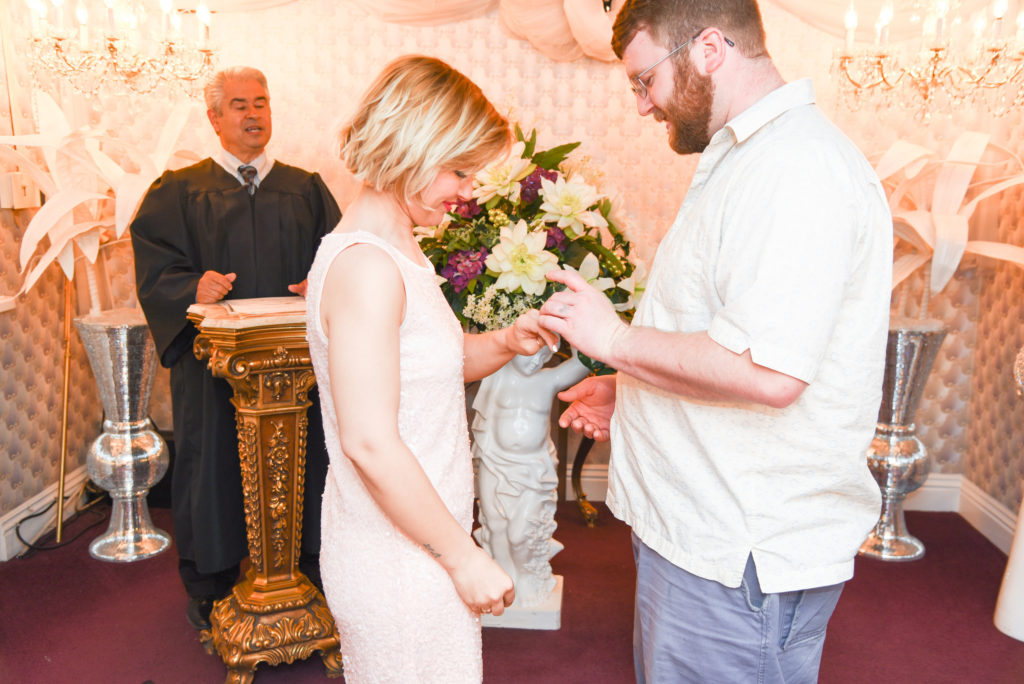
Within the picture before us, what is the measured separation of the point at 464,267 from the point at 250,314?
26.8 inches

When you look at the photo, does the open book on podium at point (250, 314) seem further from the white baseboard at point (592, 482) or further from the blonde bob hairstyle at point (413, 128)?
the white baseboard at point (592, 482)

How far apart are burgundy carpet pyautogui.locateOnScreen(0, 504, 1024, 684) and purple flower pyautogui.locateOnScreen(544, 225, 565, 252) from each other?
1.35 metres

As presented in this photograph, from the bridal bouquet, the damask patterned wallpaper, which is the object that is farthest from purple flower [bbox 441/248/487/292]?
the damask patterned wallpaper

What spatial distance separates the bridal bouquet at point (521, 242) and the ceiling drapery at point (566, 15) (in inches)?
41.3

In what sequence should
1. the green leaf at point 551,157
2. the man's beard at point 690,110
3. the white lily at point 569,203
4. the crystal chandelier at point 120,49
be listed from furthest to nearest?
the crystal chandelier at point 120,49
the green leaf at point 551,157
the white lily at point 569,203
the man's beard at point 690,110

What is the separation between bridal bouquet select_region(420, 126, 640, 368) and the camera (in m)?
2.54

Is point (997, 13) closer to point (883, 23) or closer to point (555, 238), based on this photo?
point (883, 23)

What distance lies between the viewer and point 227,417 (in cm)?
300

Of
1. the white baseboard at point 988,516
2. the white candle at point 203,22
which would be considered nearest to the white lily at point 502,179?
the white candle at point 203,22

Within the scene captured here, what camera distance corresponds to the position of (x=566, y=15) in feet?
12.3

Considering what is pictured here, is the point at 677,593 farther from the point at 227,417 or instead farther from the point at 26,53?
the point at 26,53

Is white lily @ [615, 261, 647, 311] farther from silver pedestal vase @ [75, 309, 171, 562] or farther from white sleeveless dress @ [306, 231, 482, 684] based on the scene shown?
silver pedestal vase @ [75, 309, 171, 562]

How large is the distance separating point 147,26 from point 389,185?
10.1 feet

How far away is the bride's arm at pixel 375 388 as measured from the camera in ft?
4.10
